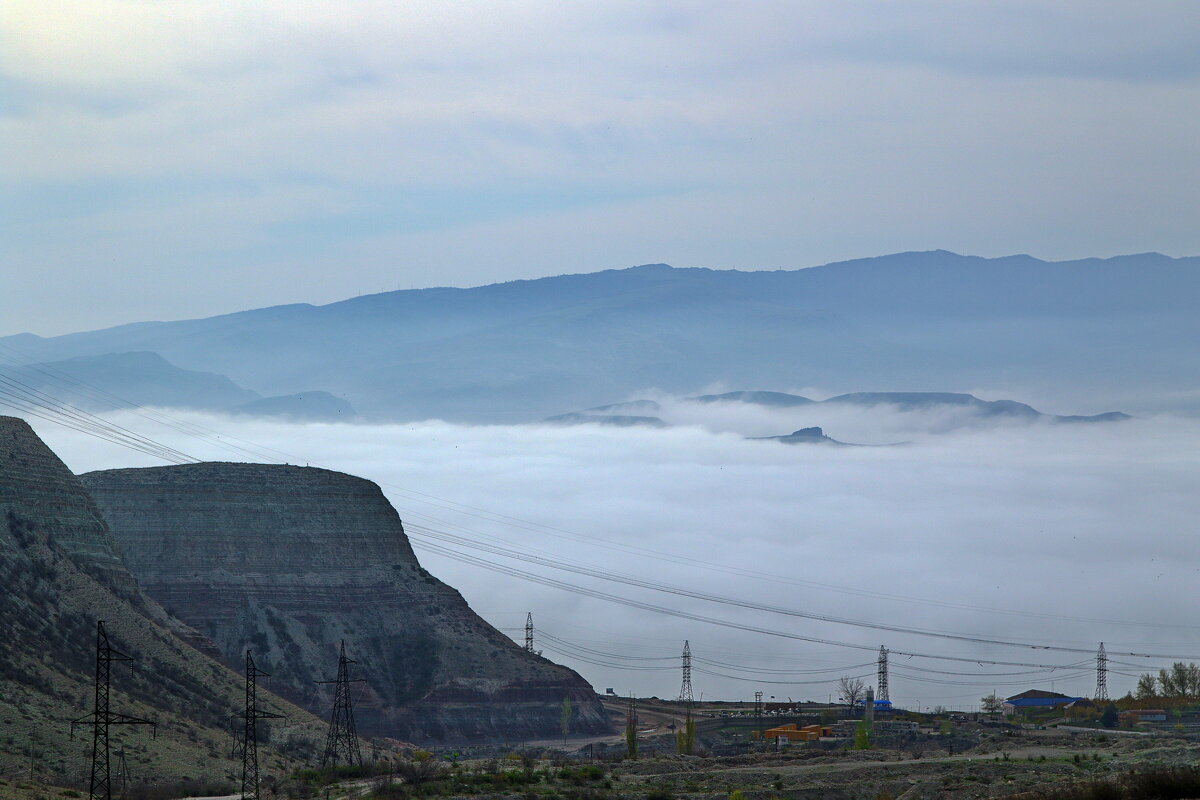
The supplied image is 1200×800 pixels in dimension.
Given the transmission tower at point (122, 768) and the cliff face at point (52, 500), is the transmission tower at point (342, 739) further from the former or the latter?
the cliff face at point (52, 500)

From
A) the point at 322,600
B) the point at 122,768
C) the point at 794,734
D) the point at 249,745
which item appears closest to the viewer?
the point at 122,768

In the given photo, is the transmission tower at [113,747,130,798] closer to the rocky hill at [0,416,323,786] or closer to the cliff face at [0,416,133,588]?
the rocky hill at [0,416,323,786]

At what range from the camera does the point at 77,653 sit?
119m

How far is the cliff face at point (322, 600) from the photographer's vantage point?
17062 cm

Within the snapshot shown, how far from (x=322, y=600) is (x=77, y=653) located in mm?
58386

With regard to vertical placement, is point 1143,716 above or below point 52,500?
below

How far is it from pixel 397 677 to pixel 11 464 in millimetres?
50518

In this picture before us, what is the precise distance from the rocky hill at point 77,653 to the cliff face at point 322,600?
21.4m

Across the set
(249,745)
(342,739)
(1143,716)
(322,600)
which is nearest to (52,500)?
(342,739)

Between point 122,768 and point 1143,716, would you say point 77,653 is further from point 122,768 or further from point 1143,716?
point 1143,716

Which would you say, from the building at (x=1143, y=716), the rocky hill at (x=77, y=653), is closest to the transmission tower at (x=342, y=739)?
the rocky hill at (x=77, y=653)

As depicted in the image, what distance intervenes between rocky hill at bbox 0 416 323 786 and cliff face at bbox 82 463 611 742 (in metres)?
21.4

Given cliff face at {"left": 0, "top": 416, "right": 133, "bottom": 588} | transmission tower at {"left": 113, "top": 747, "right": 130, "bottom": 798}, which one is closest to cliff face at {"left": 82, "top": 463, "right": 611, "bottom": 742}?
cliff face at {"left": 0, "top": 416, "right": 133, "bottom": 588}

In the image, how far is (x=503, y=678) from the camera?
178250 millimetres
